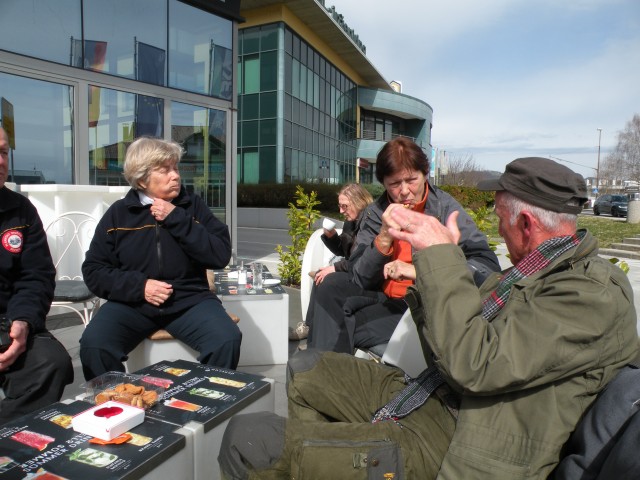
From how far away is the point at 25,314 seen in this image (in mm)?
2352

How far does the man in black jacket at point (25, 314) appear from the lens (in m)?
2.21

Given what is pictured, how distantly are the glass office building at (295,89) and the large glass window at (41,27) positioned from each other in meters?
15.4

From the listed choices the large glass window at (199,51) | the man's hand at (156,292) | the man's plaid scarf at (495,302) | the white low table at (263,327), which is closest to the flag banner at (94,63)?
the large glass window at (199,51)

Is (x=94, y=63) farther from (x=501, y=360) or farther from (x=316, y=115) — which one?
(x=316, y=115)

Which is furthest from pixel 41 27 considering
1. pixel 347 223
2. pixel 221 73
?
pixel 347 223

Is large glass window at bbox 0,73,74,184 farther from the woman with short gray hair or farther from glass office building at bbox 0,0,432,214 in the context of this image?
the woman with short gray hair

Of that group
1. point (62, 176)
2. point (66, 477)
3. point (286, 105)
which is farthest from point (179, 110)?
point (286, 105)

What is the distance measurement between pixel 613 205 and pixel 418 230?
1417 inches

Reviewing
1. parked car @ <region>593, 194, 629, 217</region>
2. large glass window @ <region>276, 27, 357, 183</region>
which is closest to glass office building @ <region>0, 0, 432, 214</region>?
large glass window @ <region>276, 27, 357, 183</region>

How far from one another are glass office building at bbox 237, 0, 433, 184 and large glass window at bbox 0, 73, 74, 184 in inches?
628

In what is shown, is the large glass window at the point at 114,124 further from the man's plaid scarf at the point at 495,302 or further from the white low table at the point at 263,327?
the man's plaid scarf at the point at 495,302

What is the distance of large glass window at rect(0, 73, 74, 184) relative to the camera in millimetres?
5328

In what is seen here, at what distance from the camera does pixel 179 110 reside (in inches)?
276

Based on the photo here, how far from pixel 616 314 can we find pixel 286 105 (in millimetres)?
21665
